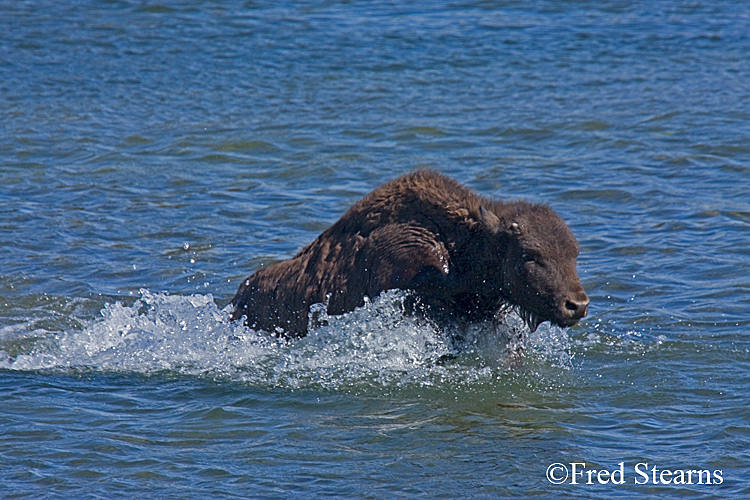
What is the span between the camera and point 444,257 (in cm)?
717

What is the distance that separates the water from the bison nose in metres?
0.67

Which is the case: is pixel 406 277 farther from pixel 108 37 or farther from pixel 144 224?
pixel 108 37

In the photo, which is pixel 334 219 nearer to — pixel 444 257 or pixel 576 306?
pixel 444 257

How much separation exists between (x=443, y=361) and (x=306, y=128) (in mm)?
7761

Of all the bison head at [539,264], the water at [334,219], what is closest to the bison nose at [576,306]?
the bison head at [539,264]

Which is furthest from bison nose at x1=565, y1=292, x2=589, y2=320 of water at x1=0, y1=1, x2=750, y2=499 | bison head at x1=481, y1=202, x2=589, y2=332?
water at x1=0, y1=1, x2=750, y2=499

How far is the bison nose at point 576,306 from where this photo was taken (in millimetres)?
6730

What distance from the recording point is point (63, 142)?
14320mm

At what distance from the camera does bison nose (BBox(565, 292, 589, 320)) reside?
6730mm

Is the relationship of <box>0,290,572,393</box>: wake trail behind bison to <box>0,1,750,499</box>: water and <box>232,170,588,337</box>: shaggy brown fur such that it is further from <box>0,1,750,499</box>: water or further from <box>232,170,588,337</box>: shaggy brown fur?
<box>232,170,588,337</box>: shaggy brown fur

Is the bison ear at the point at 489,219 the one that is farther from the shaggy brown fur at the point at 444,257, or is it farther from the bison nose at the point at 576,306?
the bison nose at the point at 576,306

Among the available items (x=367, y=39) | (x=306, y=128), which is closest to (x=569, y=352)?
(x=306, y=128)

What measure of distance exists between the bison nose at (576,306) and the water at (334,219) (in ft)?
2.19

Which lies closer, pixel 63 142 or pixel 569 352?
pixel 569 352
